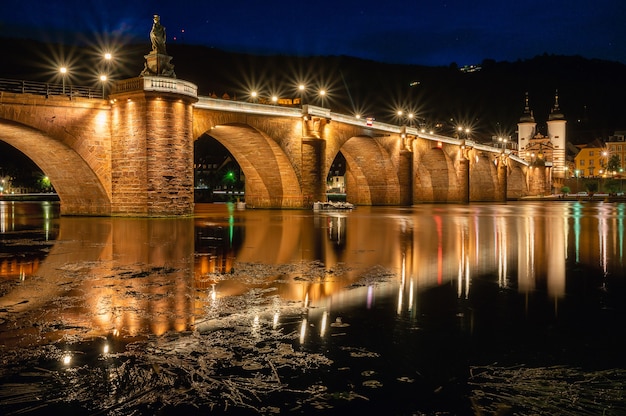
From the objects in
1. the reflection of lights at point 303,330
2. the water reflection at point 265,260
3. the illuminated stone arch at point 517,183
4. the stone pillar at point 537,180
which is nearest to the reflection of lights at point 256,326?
the reflection of lights at point 303,330

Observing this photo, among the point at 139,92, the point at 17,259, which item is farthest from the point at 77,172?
the point at 17,259

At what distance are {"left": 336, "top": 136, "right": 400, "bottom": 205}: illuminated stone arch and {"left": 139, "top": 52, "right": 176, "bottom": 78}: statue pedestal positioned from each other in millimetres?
27780

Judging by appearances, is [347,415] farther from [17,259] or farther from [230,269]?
[17,259]

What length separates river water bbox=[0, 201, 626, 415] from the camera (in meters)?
3.95

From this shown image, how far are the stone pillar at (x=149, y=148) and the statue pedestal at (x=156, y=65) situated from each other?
1069mm

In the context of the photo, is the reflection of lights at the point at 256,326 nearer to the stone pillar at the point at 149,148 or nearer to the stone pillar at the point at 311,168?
the stone pillar at the point at 149,148

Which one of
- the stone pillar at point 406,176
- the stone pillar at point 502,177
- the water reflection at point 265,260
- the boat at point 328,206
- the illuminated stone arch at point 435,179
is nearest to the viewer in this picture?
the water reflection at point 265,260

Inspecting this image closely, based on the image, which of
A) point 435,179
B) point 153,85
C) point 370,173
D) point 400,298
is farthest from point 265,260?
point 435,179

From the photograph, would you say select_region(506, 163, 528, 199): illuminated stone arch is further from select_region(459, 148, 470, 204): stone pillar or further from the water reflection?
the water reflection

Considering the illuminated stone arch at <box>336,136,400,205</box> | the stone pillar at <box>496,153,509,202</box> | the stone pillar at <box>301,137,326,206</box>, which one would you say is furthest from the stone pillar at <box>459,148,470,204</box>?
the stone pillar at <box>301,137,326,206</box>

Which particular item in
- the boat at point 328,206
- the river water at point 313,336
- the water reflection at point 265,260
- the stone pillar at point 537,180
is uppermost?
the stone pillar at point 537,180

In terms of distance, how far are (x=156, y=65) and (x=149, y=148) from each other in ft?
15.3

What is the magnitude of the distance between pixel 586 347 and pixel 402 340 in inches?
66.3

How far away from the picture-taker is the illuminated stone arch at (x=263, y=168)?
40.4 m
